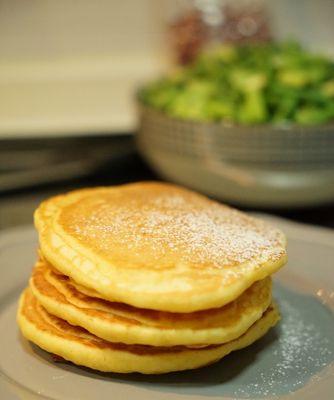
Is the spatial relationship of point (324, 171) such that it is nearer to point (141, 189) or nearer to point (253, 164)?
point (253, 164)

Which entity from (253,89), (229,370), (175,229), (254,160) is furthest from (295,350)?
(253,89)

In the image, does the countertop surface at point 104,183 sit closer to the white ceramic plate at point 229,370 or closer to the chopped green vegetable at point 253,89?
the chopped green vegetable at point 253,89

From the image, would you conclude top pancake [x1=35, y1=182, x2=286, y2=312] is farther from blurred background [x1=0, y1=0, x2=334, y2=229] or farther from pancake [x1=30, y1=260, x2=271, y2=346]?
blurred background [x1=0, y1=0, x2=334, y2=229]

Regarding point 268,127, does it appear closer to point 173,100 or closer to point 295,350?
point 173,100

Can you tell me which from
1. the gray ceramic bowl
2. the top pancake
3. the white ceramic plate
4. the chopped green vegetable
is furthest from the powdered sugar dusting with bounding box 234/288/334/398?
the chopped green vegetable

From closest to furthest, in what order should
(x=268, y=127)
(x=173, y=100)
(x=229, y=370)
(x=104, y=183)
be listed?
(x=229, y=370) → (x=268, y=127) → (x=173, y=100) → (x=104, y=183)

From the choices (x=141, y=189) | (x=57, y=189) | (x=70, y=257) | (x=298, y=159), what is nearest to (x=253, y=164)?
(x=298, y=159)
